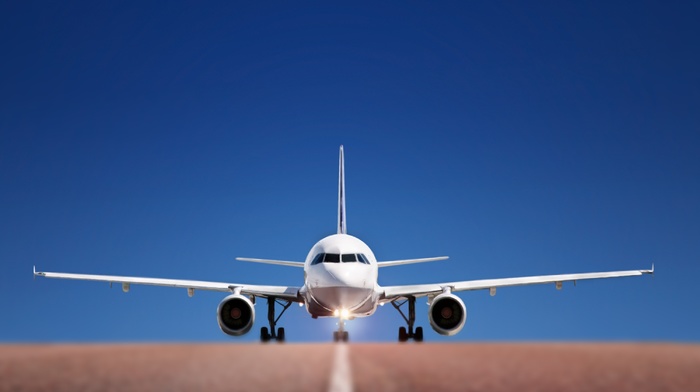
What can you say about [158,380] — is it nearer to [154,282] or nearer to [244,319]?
[244,319]

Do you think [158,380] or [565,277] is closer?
[158,380]

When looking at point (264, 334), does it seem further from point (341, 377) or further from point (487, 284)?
point (341, 377)

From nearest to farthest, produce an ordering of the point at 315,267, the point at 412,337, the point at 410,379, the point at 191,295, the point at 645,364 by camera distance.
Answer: the point at 410,379
the point at 645,364
the point at 315,267
the point at 412,337
the point at 191,295

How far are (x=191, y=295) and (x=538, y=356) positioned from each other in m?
25.5

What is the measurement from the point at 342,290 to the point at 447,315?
14.2 ft

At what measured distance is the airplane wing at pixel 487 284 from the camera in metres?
28.4

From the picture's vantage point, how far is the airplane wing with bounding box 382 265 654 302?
2836 cm

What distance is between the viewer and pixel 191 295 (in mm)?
30578

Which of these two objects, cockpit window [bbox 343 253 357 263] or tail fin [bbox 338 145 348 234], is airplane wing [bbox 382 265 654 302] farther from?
tail fin [bbox 338 145 348 234]

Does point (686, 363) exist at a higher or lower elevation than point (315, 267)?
lower

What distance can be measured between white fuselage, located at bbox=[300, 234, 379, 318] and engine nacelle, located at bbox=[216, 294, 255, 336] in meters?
2.17

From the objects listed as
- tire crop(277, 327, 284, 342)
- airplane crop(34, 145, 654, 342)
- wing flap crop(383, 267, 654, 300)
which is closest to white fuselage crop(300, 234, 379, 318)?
airplane crop(34, 145, 654, 342)

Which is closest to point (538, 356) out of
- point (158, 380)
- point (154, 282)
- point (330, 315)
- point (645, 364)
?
point (645, 364)

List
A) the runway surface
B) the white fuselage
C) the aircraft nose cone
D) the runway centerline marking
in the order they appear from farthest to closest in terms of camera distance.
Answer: the white fuselage
the aircraft nose cone
the runway surface
the runway centerline marking
